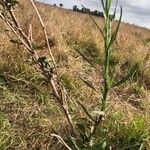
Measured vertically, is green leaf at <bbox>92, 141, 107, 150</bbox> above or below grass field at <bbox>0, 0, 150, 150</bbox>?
above

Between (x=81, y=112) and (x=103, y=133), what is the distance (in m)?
0.41

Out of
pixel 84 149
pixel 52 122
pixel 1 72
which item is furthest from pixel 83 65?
pixel 84 149

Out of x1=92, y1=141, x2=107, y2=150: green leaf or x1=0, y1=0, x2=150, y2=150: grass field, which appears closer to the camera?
x1=92, y1=141, x2=107, y2=150: green leaf

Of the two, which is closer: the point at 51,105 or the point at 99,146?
the point at 99,146

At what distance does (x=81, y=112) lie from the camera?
4113 millimetres

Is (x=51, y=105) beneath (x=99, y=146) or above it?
beneath

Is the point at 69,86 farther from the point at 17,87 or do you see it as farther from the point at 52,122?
the point at 52,122

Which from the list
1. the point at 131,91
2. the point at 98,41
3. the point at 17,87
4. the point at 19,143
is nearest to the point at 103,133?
the point at 19,143

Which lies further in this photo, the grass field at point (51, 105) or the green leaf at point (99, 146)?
the grass field at point (51, 105)

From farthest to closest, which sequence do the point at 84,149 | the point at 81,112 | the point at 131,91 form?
the point at 131,91 < the point at 81,112 < the point at 84,149

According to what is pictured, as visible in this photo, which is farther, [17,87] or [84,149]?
[17,87]

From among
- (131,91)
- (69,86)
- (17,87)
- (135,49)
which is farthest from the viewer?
(135,49)

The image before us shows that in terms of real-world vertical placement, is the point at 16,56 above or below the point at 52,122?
above

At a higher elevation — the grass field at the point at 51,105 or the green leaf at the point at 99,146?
the green leaf at the point at 99,146
